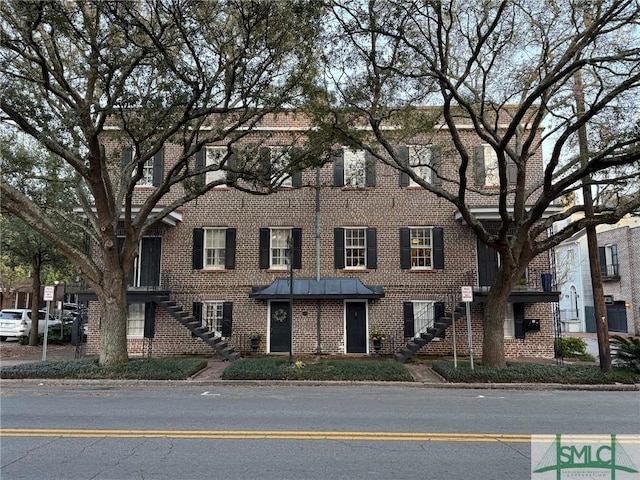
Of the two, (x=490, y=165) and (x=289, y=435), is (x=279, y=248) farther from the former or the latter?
(x=289, y=435)

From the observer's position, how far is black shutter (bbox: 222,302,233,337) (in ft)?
57.8

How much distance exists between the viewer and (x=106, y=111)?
11.0 metres

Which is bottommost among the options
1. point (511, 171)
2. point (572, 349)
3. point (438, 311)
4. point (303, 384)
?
point (303, 384)

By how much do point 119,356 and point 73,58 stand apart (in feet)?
28.0

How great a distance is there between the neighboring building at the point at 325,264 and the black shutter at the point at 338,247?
0.13ft

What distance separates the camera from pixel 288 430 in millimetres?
6777

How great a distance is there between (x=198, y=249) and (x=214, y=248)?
24.0 inches

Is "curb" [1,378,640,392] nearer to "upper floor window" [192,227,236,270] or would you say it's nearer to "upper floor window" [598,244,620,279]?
"upper floor window" [192,227,236,270]

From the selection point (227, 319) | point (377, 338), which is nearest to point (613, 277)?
point (377, 338)

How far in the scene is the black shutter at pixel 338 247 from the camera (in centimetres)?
1789

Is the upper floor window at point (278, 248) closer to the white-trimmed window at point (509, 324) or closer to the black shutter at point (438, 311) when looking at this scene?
the black shutter at point (438, 311)

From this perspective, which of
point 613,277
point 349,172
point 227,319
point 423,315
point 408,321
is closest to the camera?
point 408,321

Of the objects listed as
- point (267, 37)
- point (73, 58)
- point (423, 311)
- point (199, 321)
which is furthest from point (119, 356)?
point (423, 311)

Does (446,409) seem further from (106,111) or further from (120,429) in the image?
(106,111)
